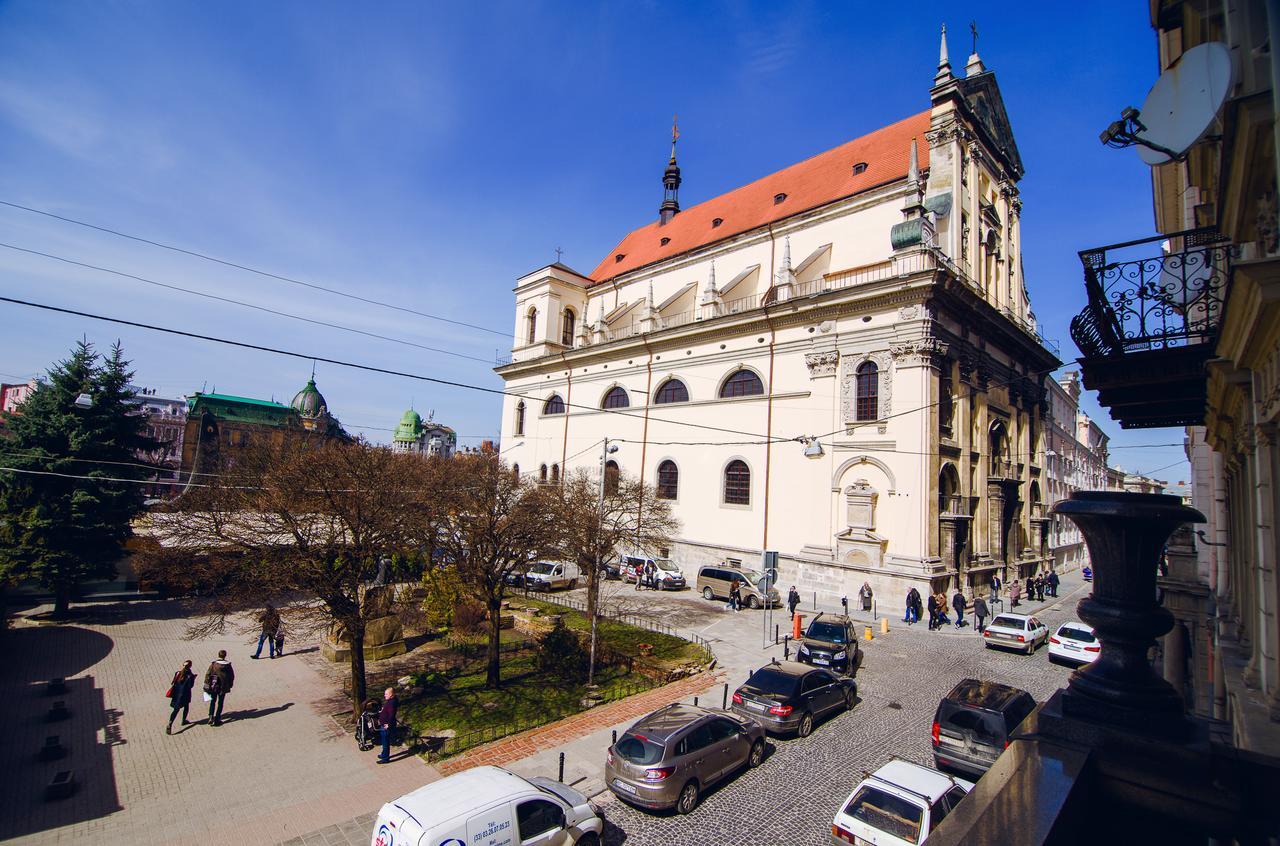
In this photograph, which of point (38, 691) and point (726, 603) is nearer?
point (38, 691)

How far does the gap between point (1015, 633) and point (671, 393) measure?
21.3m

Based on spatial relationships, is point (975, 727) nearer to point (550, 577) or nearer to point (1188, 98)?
point (1188, 98)

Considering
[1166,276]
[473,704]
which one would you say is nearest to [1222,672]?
[1166,276]

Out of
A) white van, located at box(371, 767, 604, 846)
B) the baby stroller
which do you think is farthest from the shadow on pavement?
white van, located at box(371, 767, 604, 846)

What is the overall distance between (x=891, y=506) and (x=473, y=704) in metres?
18.5

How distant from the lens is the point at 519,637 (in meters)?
21.4

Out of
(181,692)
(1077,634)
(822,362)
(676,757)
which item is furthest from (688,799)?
(822,362)

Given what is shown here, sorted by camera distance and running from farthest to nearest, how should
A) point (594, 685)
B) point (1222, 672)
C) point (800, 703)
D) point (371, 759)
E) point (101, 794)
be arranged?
point (594, 685) → point (800, 703) → point (371, 759) → point (101, 794) → point (1222, 672)

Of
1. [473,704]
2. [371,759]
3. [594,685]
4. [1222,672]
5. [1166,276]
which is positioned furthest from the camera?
[594,685]

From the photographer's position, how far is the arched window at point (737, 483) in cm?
3120

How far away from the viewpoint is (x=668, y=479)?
35125mm

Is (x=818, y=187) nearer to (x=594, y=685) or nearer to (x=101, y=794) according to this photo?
(x=594, y=685)

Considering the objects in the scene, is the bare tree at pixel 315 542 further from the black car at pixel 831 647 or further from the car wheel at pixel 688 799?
the black car at pixel 831 647

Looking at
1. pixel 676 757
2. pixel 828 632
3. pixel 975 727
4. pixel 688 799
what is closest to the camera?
pixel 676 757
